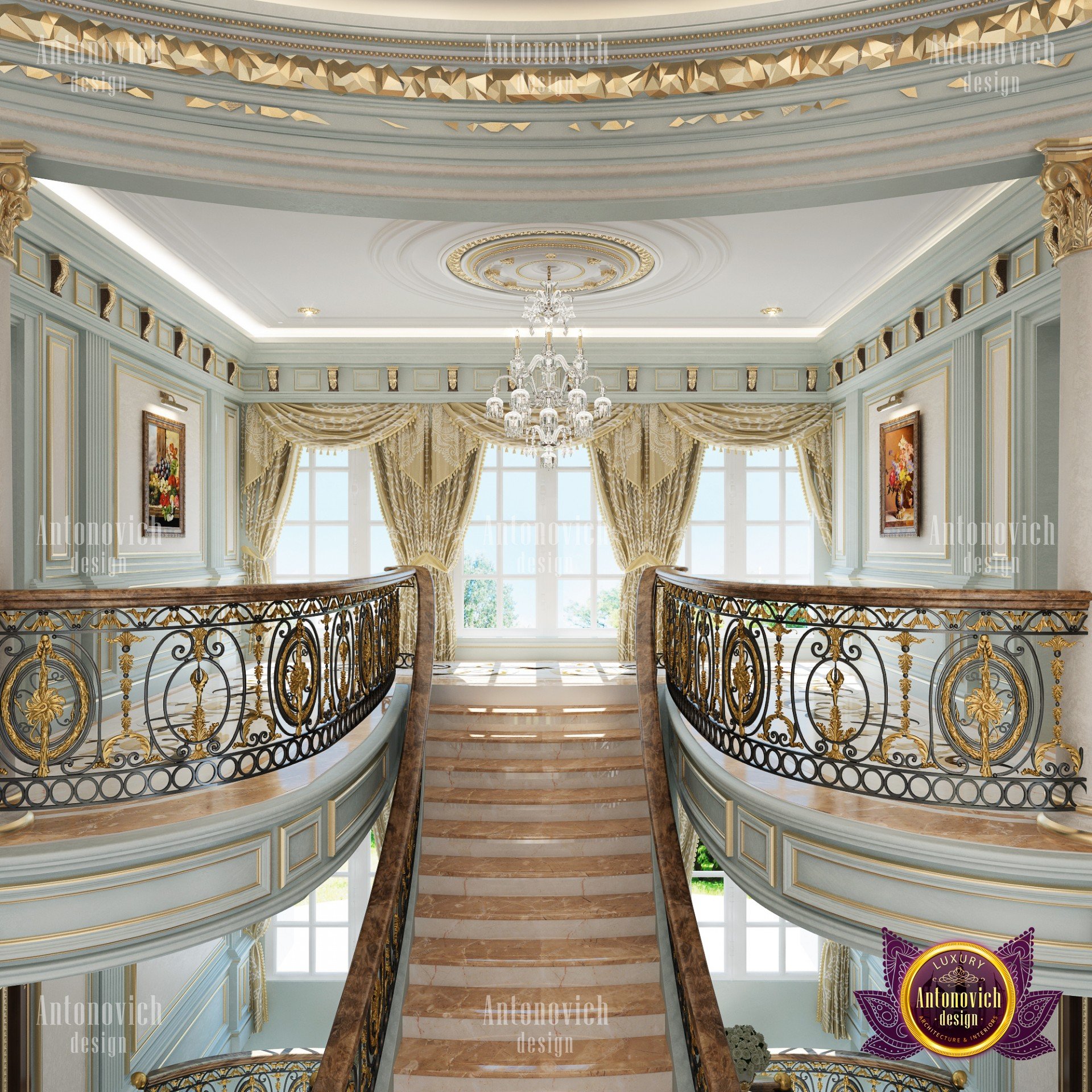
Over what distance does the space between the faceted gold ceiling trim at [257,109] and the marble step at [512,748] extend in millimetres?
3889

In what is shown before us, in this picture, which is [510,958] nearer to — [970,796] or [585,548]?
[970,796]

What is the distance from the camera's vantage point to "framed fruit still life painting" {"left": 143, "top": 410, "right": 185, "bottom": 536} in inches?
246

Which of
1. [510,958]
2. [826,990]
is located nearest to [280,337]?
[510,958]

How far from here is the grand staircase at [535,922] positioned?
3713mm

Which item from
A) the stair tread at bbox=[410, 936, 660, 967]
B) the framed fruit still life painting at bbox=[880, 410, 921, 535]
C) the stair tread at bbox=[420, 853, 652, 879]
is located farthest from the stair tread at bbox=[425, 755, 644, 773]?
the framed fruit still life painting at bbox=[880, 410, 921, 535]

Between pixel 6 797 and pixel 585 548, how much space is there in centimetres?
619

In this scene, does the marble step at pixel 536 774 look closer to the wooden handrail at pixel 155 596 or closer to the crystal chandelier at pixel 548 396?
the wooden handrail at pixel 155 596

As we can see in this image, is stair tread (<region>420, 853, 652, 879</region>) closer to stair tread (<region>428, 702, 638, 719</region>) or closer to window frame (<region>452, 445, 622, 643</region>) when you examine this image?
stair tread (<region>428, 702, 638, 719</region>)

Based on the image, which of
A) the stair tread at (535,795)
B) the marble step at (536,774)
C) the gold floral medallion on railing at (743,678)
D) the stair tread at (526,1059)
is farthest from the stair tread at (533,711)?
the stair tread at (526,1059)

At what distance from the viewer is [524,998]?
396 centimetres

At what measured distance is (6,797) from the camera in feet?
10.6

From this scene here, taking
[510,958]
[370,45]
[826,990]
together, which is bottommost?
[826,990]

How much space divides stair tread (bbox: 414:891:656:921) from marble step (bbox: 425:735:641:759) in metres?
1.07

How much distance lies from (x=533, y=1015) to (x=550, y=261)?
502 centimetres
